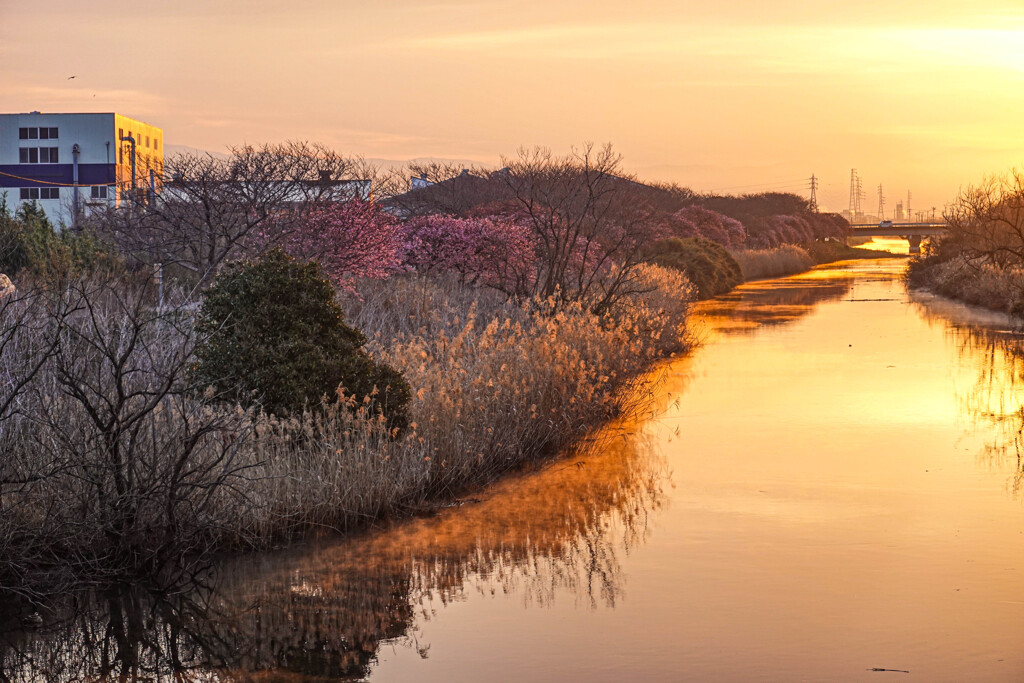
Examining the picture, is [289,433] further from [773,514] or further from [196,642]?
[773,514]

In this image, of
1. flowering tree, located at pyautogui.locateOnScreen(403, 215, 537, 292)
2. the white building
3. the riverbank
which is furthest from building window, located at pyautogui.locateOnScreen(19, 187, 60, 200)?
flowering tree, located at pyautogui.locateOnScreen(403, 215, 537, 292)

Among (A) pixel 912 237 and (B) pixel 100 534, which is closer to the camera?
(B) pixel 100 534

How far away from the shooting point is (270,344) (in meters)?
10.8

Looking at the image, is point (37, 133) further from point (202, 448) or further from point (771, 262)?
point (202, 448)

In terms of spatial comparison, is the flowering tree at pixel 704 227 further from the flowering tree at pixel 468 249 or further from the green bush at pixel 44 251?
the green bush at pixel 44 251

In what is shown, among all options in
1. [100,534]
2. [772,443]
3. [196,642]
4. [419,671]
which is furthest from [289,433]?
[772,443]

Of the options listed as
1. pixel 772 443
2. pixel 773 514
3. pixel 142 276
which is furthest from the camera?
pixel 142 276

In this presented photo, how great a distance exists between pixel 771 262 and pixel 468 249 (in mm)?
46107

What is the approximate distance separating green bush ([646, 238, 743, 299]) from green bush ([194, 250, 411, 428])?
34205 mm

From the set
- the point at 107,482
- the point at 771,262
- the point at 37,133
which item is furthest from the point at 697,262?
the point at 37,133

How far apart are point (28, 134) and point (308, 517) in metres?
99.8

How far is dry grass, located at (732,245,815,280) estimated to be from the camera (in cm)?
6594

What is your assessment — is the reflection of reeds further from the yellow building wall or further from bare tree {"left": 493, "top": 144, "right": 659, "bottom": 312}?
the yellow building wall

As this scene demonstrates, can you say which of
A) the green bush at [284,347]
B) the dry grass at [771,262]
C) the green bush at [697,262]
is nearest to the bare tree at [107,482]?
the green bush at [284,347]
